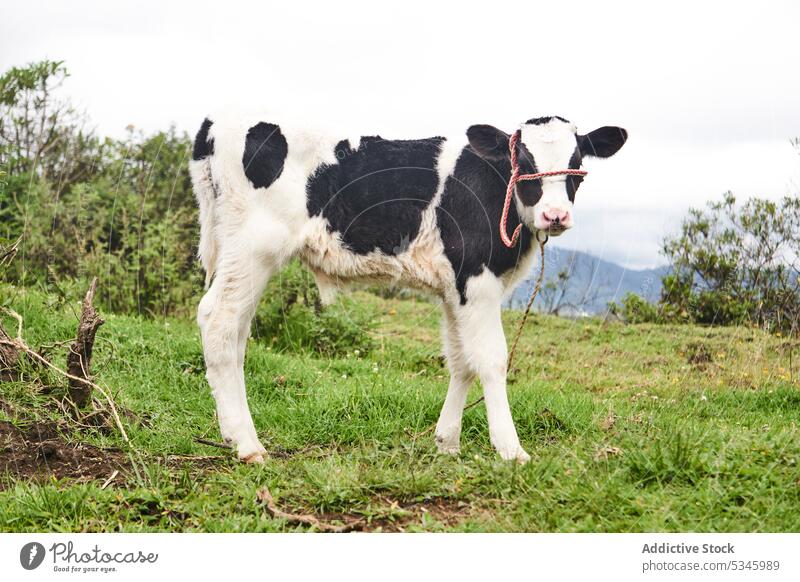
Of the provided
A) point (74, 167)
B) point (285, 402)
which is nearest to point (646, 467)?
point (285, 402)

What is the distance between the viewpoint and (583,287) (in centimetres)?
950

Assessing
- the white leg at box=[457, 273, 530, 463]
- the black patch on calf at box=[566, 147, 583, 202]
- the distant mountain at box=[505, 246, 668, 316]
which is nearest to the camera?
the black patch on calf at box=[566, 147, 583, 202]

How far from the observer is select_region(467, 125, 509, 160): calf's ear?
4.92m

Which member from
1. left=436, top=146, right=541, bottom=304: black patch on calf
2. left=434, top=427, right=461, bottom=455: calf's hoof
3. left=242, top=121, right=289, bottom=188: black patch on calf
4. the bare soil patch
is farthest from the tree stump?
left=436, top=146, right=541, bottom=304: black patch on calf

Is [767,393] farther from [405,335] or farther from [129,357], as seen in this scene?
[129,357]

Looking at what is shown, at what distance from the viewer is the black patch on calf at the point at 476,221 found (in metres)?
4.91

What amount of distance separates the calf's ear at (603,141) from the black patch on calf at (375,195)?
95 centimetres

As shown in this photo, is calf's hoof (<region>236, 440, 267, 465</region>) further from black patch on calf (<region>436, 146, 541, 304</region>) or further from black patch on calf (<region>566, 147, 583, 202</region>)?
black patch on calf (<region>566, 147, 583, 202</region>)

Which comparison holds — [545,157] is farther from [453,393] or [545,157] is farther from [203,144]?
[203,144]

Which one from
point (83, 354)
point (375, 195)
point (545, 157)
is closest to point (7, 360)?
point (83, 354)

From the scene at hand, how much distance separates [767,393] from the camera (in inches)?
262
